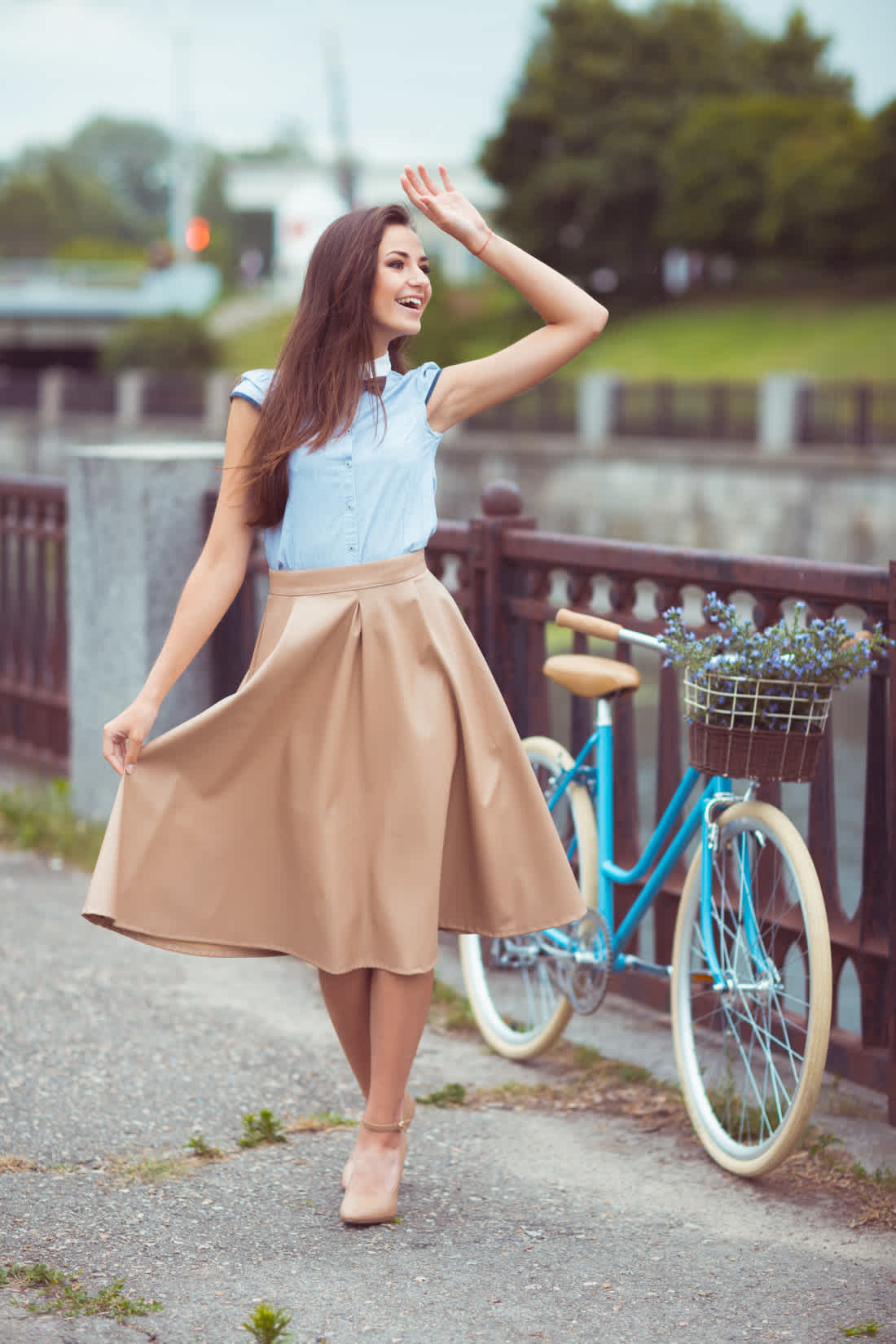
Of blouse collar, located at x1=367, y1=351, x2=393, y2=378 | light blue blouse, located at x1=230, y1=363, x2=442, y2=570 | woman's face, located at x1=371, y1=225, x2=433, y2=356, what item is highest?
woman's face, located at x1=371, y1=225, x2=433, y2=356

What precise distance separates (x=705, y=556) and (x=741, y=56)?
2244 inches

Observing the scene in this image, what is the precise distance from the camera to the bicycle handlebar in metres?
4.10

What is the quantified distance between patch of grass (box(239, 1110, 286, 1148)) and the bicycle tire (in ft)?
2.58

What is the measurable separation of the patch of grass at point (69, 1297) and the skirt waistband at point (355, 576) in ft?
4.37

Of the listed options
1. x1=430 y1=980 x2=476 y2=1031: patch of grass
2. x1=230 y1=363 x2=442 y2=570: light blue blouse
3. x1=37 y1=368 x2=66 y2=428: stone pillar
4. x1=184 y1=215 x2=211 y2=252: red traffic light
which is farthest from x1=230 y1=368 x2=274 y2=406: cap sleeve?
x1=37 y1=368 x2=66 y2=428: stone pillar

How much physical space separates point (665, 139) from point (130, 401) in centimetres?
2085

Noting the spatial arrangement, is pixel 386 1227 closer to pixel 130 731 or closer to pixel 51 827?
pixel 130 731

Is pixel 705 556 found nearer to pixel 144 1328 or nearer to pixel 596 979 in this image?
pixel 596 979

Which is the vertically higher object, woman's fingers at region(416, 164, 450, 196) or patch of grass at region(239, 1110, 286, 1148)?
woman's fingers at region(416, 164, 450, 196)

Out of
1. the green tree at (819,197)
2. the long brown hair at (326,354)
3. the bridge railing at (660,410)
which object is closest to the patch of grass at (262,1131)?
the long brown hair at (326,354)

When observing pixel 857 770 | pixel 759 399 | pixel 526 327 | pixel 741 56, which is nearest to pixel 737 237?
pixel 526 327

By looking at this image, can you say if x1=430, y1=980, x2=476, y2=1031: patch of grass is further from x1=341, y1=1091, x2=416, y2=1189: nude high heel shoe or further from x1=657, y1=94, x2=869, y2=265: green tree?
x1=657, y1=94, x2=869, y2=265: green tree

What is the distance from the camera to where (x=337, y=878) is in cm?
338

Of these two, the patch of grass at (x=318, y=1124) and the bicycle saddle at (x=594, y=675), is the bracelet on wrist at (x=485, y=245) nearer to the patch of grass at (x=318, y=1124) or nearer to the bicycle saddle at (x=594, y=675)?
the bicycle saddle at (x=594, y=675)
